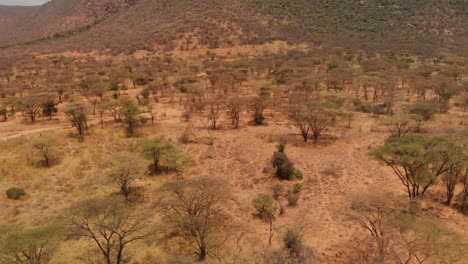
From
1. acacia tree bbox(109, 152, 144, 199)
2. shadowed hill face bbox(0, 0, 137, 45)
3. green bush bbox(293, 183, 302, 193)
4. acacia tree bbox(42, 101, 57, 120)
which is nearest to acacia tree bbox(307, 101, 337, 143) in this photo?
green bush bbox(293, 183, 302, 193)

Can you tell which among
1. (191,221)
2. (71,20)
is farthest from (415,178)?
(71,20)

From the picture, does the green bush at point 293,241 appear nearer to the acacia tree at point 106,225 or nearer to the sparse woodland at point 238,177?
the sparse woodland at point 238,177

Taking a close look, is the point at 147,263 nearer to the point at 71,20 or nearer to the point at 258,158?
the point at 258,158

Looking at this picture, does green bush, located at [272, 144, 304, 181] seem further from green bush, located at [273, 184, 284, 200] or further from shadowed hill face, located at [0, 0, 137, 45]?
shadowed hill face, located at [0, 0, 137, 45]

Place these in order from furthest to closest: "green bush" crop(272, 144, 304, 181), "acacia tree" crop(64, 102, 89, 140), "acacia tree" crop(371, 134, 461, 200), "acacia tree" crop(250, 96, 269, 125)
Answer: "acacia tree" crop(250, 96, 269, 125) < "acacia tree" crop(64, 102, 89, 140) < "green bush" crop(272, 144, 304, 181) < "acacia tree" crop(371, 134, 461, 200)

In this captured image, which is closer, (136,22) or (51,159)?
(51,159)

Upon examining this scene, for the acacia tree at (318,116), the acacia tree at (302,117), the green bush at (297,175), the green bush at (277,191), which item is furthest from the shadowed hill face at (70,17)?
the green bush at (277,191)

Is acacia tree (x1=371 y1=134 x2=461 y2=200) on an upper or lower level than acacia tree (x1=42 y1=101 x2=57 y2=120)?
lower

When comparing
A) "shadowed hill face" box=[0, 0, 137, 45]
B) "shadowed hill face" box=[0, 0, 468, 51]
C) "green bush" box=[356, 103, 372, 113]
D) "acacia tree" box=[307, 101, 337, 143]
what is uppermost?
"shadowed hill face" box=[0, 0, 137, 45]
